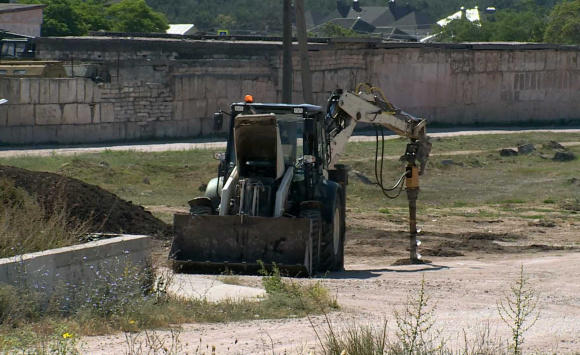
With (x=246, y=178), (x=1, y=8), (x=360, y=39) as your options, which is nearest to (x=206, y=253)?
(x=246, y=178)

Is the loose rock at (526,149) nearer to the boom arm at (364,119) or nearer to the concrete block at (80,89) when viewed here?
the concrete block at (80,89)

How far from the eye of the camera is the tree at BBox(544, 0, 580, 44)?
6744 centimetres

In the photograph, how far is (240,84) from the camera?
38.7 meters

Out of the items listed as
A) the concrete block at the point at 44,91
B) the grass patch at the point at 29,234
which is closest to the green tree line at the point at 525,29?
the concrete block at the point at 44,91

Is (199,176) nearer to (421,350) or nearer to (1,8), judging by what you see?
(421,350)

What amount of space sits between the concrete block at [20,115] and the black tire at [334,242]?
738 inches

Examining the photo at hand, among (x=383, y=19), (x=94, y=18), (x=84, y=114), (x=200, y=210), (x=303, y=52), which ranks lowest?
(x=200, y=210)

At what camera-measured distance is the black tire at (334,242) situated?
612 inches

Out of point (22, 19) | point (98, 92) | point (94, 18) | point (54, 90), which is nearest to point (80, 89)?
point (98, 92)

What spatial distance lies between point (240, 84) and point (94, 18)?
30936mm

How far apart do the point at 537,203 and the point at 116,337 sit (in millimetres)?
18697

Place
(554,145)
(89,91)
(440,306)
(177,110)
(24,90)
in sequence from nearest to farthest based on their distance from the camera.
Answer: (440,306) < (24,90) < (89,91) < (554,145) < (177,110)

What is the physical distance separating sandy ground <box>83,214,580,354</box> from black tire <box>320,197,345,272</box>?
24cm

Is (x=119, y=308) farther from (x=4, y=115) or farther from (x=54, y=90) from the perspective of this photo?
(x=54, y=90)
